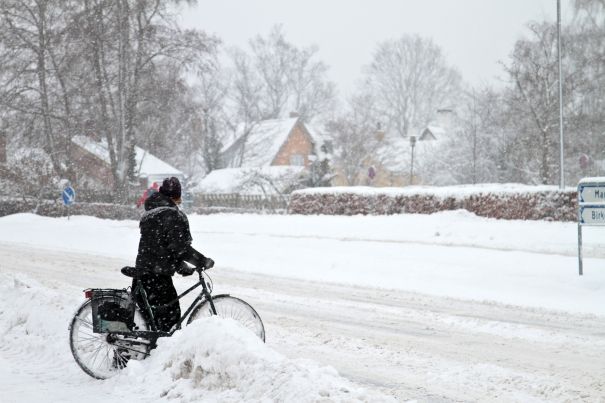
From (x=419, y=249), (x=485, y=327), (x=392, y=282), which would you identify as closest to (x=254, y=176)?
(x=419, y=249)

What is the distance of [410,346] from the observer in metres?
8.18

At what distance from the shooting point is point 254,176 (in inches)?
1468

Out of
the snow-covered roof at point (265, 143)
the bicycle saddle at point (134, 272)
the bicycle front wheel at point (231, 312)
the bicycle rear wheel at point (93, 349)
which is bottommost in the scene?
the bicycle rear wheel at point (93, 349)

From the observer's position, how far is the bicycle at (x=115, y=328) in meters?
6.82

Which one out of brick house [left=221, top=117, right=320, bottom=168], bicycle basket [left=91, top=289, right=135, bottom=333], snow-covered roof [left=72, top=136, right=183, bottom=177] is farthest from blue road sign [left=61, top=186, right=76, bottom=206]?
brick house [left=221, top=117, right=320, bottom=168]

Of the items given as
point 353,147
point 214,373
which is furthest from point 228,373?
point 353,147

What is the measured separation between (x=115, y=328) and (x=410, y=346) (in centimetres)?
331

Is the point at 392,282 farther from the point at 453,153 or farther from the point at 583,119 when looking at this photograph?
the point at 453,153

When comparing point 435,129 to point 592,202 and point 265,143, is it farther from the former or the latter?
point 592,202

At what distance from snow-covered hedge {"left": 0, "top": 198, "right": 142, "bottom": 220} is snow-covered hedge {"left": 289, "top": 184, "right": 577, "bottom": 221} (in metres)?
9.74

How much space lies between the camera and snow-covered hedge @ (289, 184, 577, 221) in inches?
807

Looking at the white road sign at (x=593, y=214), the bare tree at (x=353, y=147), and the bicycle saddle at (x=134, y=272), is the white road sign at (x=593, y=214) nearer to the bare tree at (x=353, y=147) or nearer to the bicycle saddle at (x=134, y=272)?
the bicycle saddle at (x=134, y=272)

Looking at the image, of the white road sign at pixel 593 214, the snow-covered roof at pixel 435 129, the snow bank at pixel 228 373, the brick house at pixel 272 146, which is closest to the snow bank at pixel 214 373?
the snow bank at pixel 228 373

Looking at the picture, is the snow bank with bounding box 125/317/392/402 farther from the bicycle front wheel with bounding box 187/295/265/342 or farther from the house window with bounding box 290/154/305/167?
the house window with bounding box 290/154/305/167
